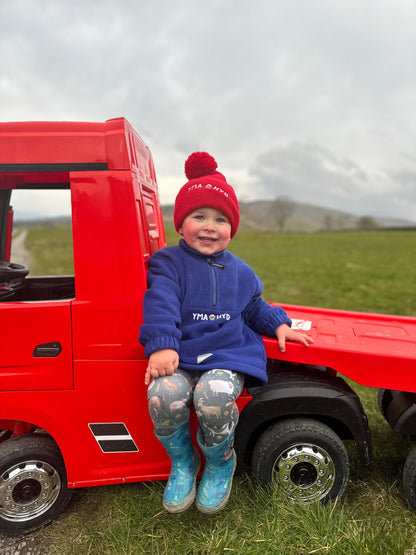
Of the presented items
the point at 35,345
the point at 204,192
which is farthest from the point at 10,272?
the point at 204,192

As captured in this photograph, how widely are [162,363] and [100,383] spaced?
42cm

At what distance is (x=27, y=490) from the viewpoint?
218 cm

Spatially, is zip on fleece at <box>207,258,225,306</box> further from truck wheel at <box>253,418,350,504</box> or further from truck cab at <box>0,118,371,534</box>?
truck wheel at <box>253,418,350,504</box>

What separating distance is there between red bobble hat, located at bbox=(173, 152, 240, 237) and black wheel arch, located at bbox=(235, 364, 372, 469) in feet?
3.00

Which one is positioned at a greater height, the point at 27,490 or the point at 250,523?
the point at 27,490

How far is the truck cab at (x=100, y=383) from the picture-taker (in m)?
1.96

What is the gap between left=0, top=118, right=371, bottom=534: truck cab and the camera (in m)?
1.96

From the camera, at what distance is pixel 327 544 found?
6.46 feet

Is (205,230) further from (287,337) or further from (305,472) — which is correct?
(305,472)

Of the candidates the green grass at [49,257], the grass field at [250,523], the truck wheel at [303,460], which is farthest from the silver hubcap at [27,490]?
the green grass at [49,257]

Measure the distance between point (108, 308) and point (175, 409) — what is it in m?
0.59

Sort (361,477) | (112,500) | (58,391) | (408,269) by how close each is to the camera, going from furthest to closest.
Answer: (408,269), (361,477), (112,500), (58,391)

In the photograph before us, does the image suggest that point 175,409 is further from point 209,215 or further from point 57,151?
point 57,151

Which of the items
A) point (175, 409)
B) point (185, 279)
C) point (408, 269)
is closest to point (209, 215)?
point (185, 279)
